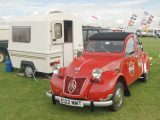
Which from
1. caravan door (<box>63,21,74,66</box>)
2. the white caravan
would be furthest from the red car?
caravan door (<box>63,21,74,66</box>)

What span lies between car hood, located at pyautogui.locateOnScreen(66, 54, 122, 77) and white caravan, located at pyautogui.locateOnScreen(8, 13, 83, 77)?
2686mm

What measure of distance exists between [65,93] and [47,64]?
12.8ft

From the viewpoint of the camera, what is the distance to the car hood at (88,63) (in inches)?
279

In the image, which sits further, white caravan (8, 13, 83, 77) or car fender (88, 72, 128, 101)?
white caravan (8, 13, 83, 77)

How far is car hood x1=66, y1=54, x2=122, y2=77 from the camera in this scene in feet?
23.3

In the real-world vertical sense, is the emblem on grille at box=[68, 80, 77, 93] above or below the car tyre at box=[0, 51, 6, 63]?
below

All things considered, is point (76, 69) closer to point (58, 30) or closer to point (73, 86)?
point (73, 86)

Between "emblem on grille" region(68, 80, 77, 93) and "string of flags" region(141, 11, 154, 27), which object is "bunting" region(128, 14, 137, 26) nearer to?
"string of flags" region(141, 11, 154, 27)

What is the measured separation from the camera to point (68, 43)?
11.7 meters

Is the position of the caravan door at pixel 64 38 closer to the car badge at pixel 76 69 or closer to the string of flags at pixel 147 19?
the car badge at pixel 76 69

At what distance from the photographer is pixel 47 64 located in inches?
419

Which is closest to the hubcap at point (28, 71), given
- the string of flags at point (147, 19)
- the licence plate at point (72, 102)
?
the licence plate at point (72, 102)

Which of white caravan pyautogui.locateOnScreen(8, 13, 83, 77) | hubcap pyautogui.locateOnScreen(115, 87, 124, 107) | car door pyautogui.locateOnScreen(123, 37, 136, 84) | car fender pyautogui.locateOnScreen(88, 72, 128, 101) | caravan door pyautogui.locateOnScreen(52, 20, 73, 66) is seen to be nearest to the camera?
car fender pyautogui.locateOnScreen(88, 72, 128, 101)

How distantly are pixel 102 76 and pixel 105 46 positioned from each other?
186cm
